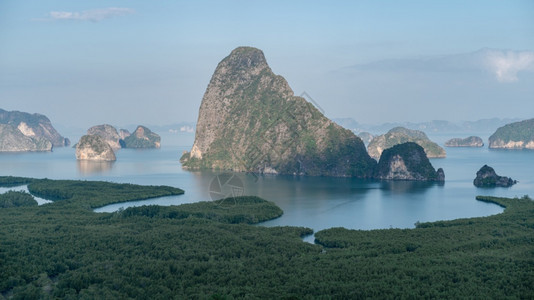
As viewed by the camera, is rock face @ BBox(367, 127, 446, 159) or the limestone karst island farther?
rock face @ BBox(367, 127, 446, 159)

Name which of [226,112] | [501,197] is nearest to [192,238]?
[501,197]

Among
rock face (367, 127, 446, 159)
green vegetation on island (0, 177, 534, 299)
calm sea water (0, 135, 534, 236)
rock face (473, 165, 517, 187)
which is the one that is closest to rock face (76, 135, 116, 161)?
calm sea water (0, 135, 534, 236)

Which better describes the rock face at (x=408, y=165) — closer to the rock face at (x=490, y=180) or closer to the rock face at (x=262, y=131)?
the rock face at (x=262, y=131)

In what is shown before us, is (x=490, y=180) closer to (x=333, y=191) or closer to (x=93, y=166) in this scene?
(x=333, y=191)

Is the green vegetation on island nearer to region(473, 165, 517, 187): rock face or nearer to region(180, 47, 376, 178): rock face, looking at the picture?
region(473, 165, 517, 187): rock face

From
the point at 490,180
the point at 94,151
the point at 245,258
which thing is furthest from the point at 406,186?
the point at 94,151

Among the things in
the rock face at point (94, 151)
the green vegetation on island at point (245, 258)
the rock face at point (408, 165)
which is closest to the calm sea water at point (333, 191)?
the rock face at point (408, 165)
